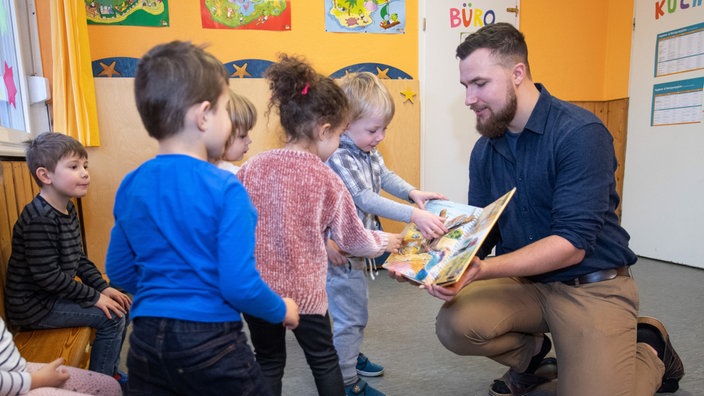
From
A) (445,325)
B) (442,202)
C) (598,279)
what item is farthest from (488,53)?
(445,325)

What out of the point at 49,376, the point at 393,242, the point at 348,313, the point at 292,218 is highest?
the point at 292,218

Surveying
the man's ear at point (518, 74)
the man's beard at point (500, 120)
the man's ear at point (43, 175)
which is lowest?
the man's ear at point (43, 175)

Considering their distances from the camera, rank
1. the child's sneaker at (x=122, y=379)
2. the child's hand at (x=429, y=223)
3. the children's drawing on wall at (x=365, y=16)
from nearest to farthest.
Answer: the child's hand at (x=429, y=223) < the child's sneaker at (x=122, y=379) < the children's drawing on wall at (x=365, y=16)

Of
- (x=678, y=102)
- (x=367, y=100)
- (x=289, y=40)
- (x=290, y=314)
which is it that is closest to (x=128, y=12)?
(x=289, y=40)

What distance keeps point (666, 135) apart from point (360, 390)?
10.5 feet

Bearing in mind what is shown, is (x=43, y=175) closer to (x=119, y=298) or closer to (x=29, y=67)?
(x=119, y=298)

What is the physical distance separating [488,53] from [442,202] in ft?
1.78

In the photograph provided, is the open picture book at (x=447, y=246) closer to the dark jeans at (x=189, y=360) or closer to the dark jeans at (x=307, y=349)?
the dark jeans at (x=307, y=349)

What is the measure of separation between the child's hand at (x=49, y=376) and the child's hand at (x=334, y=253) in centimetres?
78

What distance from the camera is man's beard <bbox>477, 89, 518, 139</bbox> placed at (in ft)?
5.27

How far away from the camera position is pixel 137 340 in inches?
36.0

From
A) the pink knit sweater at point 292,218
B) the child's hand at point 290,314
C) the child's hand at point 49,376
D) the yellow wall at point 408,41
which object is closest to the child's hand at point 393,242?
the pink knit sweater at point 292,218

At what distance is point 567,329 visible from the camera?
4.91 ft

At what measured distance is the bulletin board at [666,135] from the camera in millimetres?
3295
